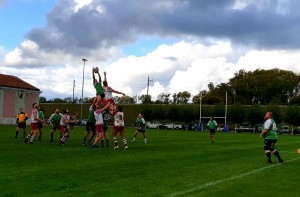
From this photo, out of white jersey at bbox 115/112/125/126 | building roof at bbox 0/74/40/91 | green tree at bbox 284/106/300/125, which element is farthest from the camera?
green tree at bbox 284/106/300/125

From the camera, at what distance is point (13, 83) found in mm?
80875

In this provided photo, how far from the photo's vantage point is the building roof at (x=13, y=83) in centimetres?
7862

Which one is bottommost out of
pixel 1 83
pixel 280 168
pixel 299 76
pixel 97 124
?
pixel 280 168

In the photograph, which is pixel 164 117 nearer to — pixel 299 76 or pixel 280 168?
pixel 299 76

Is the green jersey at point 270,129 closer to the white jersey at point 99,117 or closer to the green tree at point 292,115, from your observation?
the white jersey at point 99,117

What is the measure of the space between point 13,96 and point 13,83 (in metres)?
2.94

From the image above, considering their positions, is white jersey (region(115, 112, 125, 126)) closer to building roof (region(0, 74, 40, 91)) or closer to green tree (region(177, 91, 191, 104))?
building roof (region(0, 74, 40, 91))

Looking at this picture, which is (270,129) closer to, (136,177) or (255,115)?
(136,177)

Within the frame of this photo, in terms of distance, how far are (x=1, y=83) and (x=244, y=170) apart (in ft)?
227

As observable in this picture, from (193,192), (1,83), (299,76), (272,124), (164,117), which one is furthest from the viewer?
(299,76)

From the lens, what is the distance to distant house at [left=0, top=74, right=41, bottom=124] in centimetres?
7688

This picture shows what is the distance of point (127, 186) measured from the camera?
1021 cm

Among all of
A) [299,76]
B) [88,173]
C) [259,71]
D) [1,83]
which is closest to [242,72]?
[259,71]

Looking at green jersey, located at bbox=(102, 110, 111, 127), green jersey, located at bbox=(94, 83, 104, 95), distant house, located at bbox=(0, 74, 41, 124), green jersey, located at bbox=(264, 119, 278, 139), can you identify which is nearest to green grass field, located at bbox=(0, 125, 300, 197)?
green jersey, located at bbox=(264, 119, 278, 139)
